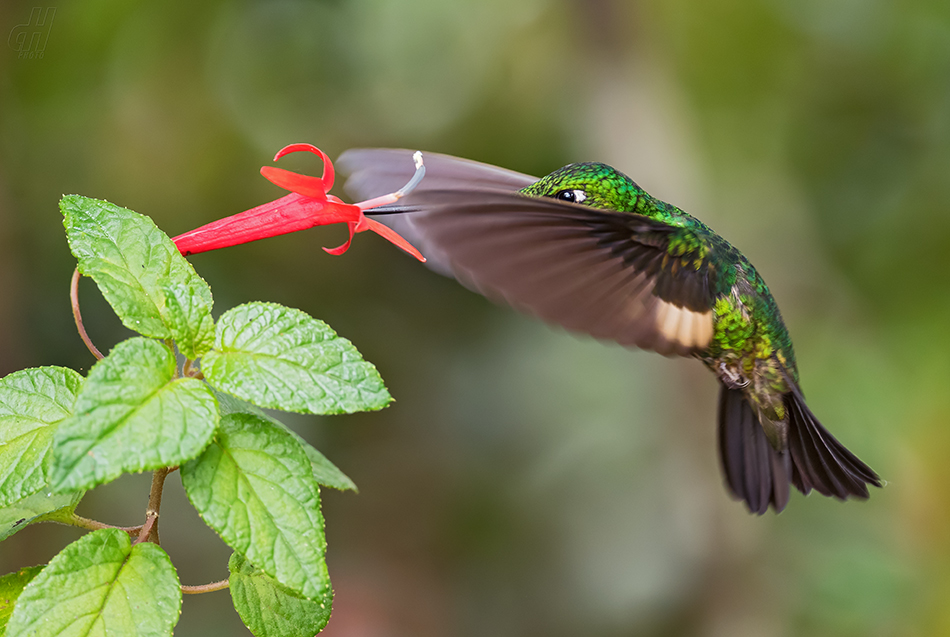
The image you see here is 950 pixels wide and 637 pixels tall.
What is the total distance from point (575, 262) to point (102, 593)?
2.14 ft

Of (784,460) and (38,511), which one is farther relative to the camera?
(784,460)

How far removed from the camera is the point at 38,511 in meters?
0.70

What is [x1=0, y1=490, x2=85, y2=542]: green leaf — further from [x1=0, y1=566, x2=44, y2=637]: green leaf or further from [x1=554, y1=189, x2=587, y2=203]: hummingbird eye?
[x1=554, y1=189, x2=587, y2=203]: hummingbird eye

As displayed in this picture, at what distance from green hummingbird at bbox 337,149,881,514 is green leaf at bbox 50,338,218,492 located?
1.11 ft

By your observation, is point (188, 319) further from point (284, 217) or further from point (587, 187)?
point (587, 187)

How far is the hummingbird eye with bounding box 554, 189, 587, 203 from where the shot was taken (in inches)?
44.3

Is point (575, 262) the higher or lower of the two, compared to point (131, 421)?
higher

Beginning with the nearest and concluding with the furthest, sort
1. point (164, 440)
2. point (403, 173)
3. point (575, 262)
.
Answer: point (164, 440) → point (575, 262) → point (403, 173)

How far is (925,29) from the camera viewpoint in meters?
2.86

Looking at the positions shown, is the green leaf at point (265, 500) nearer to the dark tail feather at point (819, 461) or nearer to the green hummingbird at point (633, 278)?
the green hummingbird at point (633, 278)

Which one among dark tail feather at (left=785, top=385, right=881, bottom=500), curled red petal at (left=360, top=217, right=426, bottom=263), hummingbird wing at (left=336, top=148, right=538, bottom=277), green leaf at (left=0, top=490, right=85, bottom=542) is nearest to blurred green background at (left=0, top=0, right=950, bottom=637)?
hummingbird wing at (left=336, top=148, right=538, bottom=277)

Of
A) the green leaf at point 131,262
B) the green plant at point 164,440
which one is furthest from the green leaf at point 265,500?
the green leaf at point 131,262

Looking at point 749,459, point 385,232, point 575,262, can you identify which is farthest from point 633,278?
point 749,459

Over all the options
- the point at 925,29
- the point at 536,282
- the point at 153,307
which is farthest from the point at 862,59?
the point at 153,307
